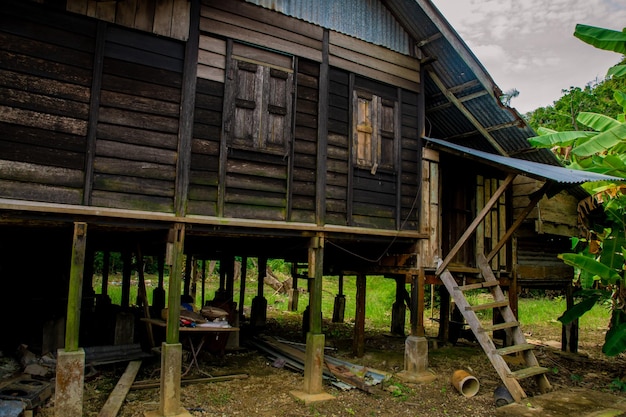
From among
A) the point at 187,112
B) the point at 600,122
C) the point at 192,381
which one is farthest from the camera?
the point at 600,122

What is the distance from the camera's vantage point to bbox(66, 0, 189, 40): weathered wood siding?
253 inches

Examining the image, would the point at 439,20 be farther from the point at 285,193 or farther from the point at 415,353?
the point at 415,353

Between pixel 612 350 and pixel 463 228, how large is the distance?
3939 millimetres

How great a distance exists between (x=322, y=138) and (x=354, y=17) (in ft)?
8.10

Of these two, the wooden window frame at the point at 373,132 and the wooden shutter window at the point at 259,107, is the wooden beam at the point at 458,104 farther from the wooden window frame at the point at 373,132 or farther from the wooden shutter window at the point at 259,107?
the wooden shutter window at the point at 259,107

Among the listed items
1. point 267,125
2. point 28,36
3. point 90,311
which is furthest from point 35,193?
point 90,311

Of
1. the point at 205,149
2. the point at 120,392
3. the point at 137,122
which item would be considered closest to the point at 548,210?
the point at 205,149

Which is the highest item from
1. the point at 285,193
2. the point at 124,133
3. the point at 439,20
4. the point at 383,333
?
the point at 439,20

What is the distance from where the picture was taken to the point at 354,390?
26.8 feet

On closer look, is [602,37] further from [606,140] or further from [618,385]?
[618,385]

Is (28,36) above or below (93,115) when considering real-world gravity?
above

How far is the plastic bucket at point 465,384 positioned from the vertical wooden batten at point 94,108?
654cm

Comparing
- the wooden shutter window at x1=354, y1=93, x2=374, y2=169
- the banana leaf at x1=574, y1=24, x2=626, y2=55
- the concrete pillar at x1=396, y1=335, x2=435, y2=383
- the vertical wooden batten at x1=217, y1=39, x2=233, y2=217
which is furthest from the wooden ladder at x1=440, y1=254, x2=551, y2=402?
the banana leaf at x1=574, y1=24, x2=626, y2=55

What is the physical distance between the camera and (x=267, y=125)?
7777 mm
